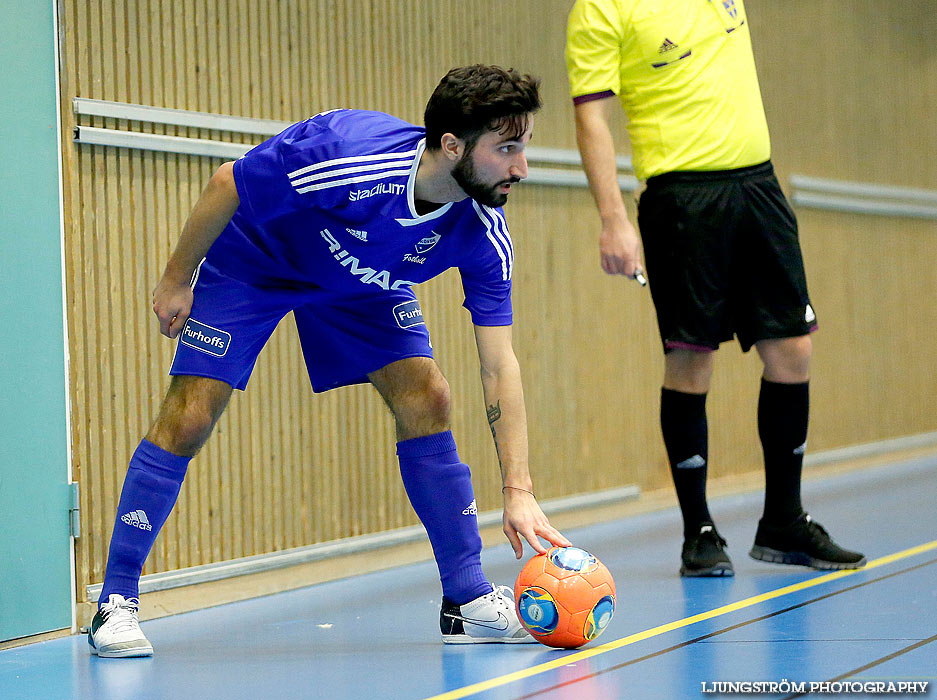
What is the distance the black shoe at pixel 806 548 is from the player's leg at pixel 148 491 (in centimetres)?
171

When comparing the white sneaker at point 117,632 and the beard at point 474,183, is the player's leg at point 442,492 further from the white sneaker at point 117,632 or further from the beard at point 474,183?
the white sneaker at point 117,632

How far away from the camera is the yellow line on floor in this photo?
235 centimetres

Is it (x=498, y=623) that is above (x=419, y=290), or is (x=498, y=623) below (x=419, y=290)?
below

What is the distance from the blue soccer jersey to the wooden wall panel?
750 millimetres

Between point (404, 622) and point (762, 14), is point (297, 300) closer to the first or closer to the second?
point (404, 622)

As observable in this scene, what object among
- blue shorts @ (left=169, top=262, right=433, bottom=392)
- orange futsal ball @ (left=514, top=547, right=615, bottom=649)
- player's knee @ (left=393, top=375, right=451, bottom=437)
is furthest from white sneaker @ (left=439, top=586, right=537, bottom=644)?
blue shorts @ (left=169, top=262, right=433, bottom=392)

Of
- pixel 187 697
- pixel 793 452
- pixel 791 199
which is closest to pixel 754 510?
pixel 793 452

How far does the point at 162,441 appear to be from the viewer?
114 inches

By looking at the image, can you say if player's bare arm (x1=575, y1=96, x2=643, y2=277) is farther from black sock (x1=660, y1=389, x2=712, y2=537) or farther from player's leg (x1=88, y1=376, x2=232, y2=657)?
player's leg (x1=88, y1=376, x2=232, y2=657)

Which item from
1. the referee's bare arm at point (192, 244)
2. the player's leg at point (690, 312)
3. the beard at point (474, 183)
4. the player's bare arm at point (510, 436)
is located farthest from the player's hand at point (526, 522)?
the player's leg at point (690, 312)

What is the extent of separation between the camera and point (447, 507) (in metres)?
2.90

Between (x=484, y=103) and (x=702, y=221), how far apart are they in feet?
3.89

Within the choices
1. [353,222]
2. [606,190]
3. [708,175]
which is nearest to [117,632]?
[353,222]

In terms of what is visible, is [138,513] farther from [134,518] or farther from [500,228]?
[500,228]
